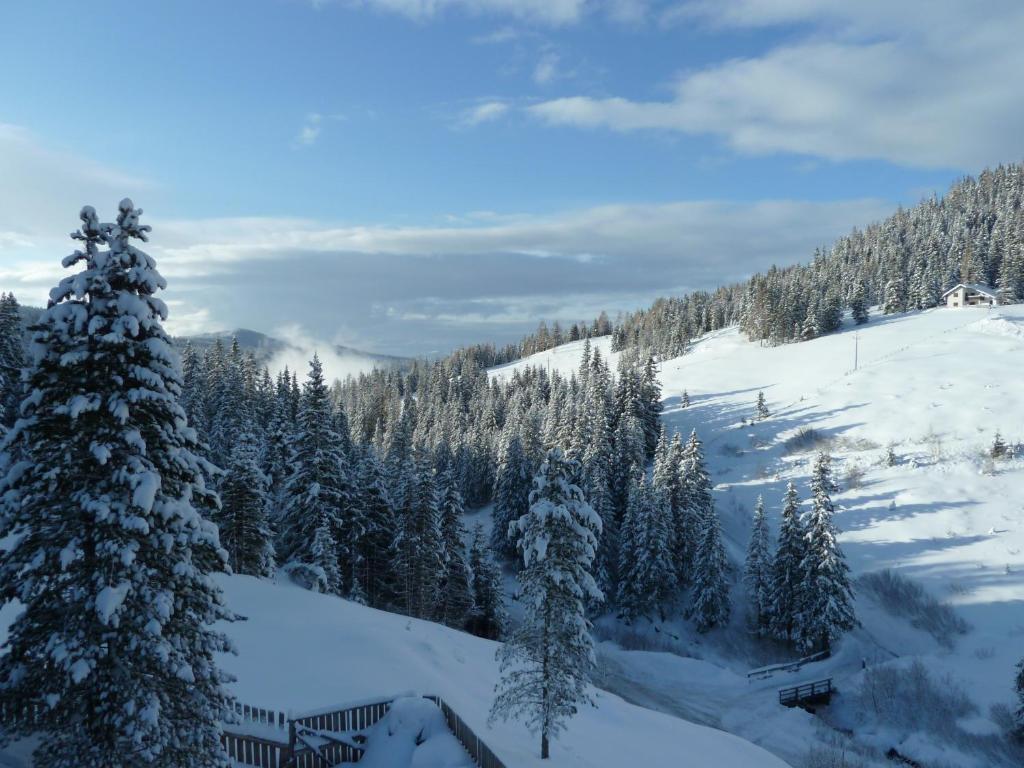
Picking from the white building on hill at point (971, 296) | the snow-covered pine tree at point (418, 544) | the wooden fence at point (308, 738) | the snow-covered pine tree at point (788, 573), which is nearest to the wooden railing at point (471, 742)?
the wooden fence at point (308, 738)

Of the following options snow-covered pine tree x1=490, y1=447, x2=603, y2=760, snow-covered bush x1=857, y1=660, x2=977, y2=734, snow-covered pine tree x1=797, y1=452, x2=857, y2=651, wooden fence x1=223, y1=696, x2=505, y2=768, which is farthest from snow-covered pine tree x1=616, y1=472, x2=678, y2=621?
wooden fence x1=223, y1=696, x2=505, y2=768

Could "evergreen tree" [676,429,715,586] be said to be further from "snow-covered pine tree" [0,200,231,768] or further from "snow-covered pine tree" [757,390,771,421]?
"snow-covered pine tree" [0,200,231,768]

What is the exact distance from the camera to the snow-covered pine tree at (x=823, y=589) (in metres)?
42.7

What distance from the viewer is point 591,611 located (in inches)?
2164

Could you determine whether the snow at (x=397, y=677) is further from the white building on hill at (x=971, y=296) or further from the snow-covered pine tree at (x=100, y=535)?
the white building on hill at (x=971, y=296)

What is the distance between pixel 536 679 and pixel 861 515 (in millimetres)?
51758

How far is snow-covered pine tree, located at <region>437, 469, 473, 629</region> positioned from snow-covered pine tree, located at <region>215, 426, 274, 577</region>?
516 inches

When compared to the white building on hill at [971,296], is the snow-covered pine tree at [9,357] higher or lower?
lower

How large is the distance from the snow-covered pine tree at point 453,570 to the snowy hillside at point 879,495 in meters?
11.3

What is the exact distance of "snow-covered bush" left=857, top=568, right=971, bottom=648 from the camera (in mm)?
42594

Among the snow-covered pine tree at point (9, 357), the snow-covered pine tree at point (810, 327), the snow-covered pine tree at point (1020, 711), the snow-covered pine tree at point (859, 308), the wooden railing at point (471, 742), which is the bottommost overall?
the snow-covered pine tree at point (1020, 711)

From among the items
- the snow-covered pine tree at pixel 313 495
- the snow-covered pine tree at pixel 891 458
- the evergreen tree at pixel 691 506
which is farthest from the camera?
the snow-covered pine tree at pixel 891 458

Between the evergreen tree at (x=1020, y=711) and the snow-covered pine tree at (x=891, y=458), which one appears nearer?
the evergreen tree at (x=1020, y=711)

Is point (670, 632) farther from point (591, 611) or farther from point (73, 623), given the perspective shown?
point (73, 623)
